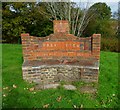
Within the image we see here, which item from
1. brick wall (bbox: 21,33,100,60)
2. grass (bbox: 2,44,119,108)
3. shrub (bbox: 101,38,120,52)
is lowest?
shrub (bbox: 101,38,120,52)

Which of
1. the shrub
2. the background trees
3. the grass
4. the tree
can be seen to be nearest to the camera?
the grass

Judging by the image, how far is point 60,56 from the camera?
6.22m

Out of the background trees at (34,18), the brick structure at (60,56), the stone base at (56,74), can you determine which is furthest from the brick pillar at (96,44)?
the background trees at (34,18)

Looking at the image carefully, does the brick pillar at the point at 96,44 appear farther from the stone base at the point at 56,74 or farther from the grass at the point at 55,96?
the grass at the point at 55,96

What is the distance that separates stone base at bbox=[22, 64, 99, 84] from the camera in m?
5.71

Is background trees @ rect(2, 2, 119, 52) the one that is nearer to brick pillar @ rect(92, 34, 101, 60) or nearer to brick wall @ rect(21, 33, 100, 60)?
brick wall @ rect(21, 33, 100, 60)

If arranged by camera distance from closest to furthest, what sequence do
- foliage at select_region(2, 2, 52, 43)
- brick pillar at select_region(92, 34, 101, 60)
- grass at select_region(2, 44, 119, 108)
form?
grass at select_region(2, 44, 119, 108) → brick pillar at select_region(92, 34, 101, 60) → foliage at select_region(2, 2, 52, 43)

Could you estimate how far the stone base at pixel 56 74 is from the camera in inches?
225

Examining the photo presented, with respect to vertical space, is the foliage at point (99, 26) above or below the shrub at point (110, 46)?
above

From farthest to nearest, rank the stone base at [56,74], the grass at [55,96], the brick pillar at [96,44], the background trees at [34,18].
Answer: the background trees at [34,18], the brick pillar at [96,44], the stone base at [56,74], the grass at [55,96]

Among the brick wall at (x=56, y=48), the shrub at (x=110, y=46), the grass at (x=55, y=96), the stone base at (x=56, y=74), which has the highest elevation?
the brick wall at (x=56, y=48)

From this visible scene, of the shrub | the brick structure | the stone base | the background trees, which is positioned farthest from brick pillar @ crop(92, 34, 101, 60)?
the background trees

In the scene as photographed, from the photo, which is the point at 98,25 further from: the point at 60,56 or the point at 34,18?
the point at 60,56

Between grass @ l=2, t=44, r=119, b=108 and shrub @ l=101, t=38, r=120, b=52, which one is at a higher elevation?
grass @ l=2, t=44, r=119, b=108
